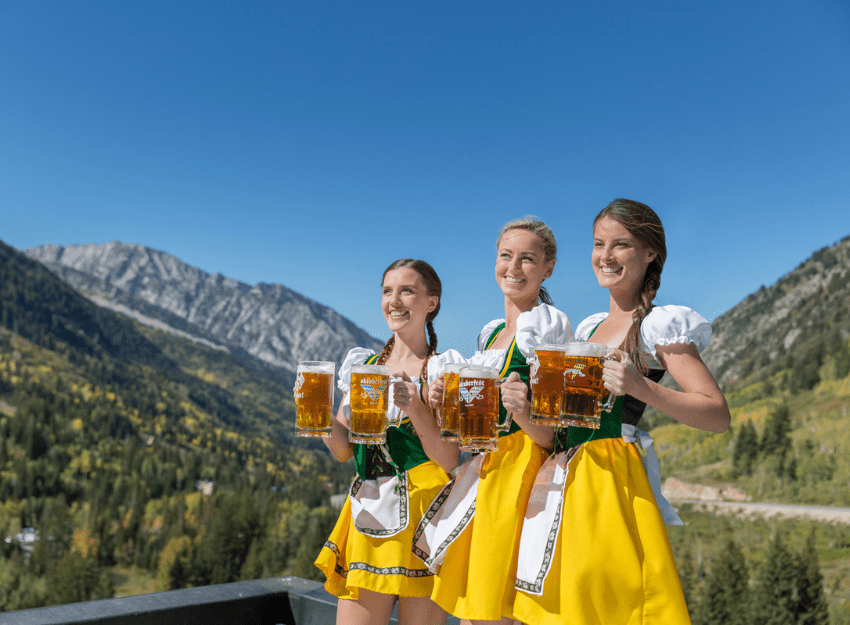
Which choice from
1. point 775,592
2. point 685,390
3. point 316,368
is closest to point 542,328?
point 685,390

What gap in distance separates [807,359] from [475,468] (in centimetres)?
11968

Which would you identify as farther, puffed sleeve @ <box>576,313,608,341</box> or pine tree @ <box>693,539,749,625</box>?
pine tree @ <box>693,539,749,625</box>

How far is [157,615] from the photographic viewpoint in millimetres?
3824

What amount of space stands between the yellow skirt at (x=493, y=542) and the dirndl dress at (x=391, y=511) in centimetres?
39

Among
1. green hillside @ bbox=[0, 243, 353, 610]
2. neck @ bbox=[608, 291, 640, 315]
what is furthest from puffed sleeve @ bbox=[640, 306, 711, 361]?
green hillside @ bbox=[0, 243, 353, 610]

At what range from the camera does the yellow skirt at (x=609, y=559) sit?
179 centimetres

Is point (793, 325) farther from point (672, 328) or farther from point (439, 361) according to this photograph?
point (672, 328)

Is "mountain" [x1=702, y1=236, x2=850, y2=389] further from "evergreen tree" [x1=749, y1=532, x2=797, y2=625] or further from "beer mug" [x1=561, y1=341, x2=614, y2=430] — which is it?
"beer mug" [x1=561, y1=341, x2=614, y2=430]

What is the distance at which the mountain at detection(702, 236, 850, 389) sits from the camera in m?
107

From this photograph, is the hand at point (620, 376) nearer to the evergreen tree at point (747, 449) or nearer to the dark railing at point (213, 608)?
the dark railing at point (213, 608)

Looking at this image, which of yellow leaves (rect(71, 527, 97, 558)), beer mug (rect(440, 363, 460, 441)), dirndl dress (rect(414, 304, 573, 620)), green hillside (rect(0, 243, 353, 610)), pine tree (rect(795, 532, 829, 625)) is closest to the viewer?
dirndl dress (rect(414, 304, 573, 620))

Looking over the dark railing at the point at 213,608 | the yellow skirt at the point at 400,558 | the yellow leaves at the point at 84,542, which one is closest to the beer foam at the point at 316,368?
the yellow skirt at the point at 400,558

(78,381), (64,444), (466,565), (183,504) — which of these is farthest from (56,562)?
(466,565)

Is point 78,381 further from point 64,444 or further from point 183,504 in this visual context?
point 183,504
